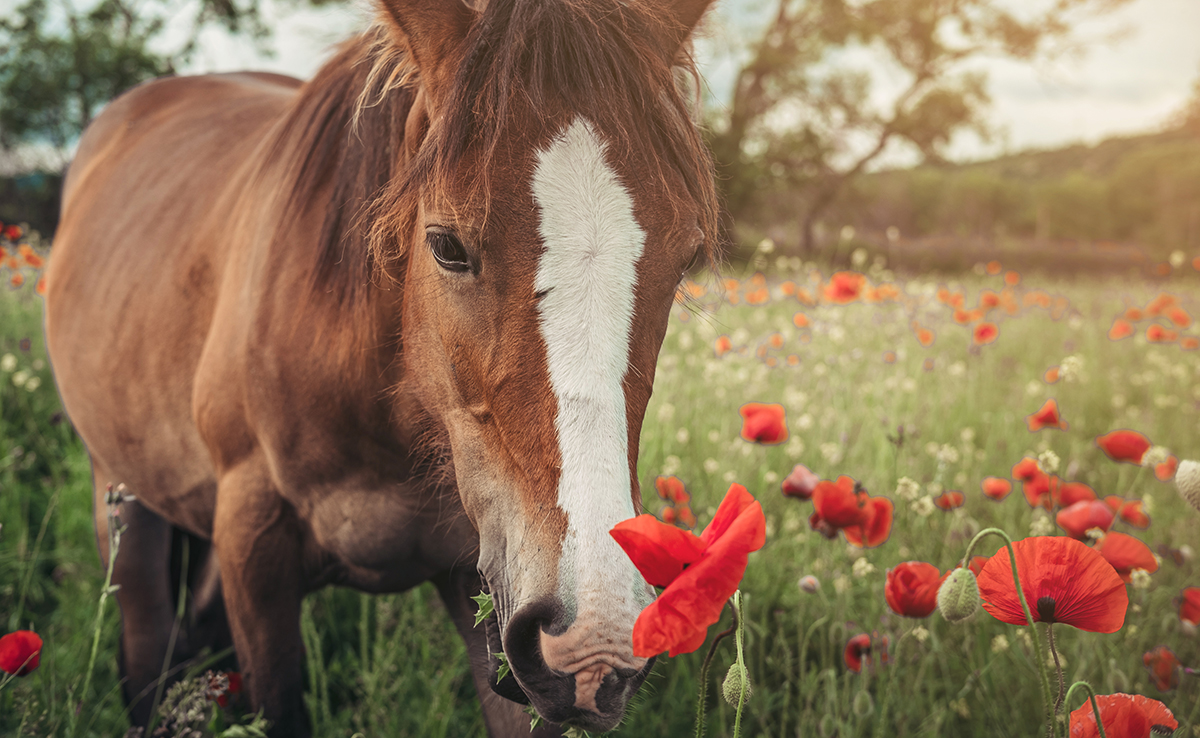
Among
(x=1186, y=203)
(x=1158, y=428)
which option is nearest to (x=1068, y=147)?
(x=1186, y=203)

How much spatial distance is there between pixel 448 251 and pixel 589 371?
0.36 metres

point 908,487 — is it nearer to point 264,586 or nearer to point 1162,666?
point 1162,666

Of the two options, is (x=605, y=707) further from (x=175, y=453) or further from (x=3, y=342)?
(x=3, y=342)

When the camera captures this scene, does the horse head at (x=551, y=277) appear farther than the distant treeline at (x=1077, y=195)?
No

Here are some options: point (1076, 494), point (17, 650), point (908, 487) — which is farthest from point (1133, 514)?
point (17, 650)

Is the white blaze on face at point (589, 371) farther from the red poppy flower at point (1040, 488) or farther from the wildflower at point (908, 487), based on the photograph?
the red poppy flower at point (1040, 488)

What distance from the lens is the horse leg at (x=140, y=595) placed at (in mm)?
2289

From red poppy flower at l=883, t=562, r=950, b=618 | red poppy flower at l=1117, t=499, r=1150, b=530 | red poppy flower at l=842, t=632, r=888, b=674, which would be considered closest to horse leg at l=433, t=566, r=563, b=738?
red poppy flower at l=842, t=632, r=888, b=674

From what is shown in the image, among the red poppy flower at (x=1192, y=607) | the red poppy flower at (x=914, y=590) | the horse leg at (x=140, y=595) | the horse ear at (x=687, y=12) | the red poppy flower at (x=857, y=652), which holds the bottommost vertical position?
the horse leg at (x=140, y=595)

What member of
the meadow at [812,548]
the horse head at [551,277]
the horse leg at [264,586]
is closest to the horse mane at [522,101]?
the horse head at [551,277]

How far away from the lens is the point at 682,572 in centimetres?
74

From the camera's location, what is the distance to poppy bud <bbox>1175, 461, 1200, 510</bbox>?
106 centimetres

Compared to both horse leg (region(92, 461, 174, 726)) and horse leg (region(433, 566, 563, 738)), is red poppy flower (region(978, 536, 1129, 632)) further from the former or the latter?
horse leg (region(92, 461, 174, 726))

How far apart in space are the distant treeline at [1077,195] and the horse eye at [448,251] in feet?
96.5
